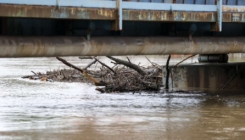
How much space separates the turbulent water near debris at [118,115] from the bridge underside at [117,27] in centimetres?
189

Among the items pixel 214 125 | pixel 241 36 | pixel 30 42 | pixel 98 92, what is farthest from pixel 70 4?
pixel 98 92

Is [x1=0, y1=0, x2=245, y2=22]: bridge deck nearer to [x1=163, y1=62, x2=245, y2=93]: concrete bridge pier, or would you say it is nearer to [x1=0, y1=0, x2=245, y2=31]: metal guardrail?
[x1=0, y1=0, x2=245, y2=31]: metal guardrail

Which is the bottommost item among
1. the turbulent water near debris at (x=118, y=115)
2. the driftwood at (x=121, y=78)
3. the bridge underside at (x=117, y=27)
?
the turbulent water near debris at (x=118, y=115)

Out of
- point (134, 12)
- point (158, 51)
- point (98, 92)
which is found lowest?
point (98, 92)

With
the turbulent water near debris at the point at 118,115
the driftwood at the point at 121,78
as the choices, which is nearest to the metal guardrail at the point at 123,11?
the turbulent water near debris at the point at 118,115

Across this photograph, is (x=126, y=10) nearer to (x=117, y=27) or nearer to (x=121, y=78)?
(x=117, y=27)

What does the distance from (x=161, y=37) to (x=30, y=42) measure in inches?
170

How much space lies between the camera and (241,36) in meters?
18.8

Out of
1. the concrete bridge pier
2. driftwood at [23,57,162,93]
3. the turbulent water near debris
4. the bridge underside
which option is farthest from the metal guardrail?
driftwood at [23,57,162,93]

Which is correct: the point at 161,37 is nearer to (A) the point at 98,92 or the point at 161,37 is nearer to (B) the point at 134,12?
(B) the point at 134,12

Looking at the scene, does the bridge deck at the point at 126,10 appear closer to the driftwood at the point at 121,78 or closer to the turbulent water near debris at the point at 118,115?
the turbulent water near debris at the point at 118,115

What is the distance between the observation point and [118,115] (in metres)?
17.0

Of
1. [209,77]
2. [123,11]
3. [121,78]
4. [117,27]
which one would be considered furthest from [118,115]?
[121,78]

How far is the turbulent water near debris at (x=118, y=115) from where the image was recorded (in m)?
13.8
